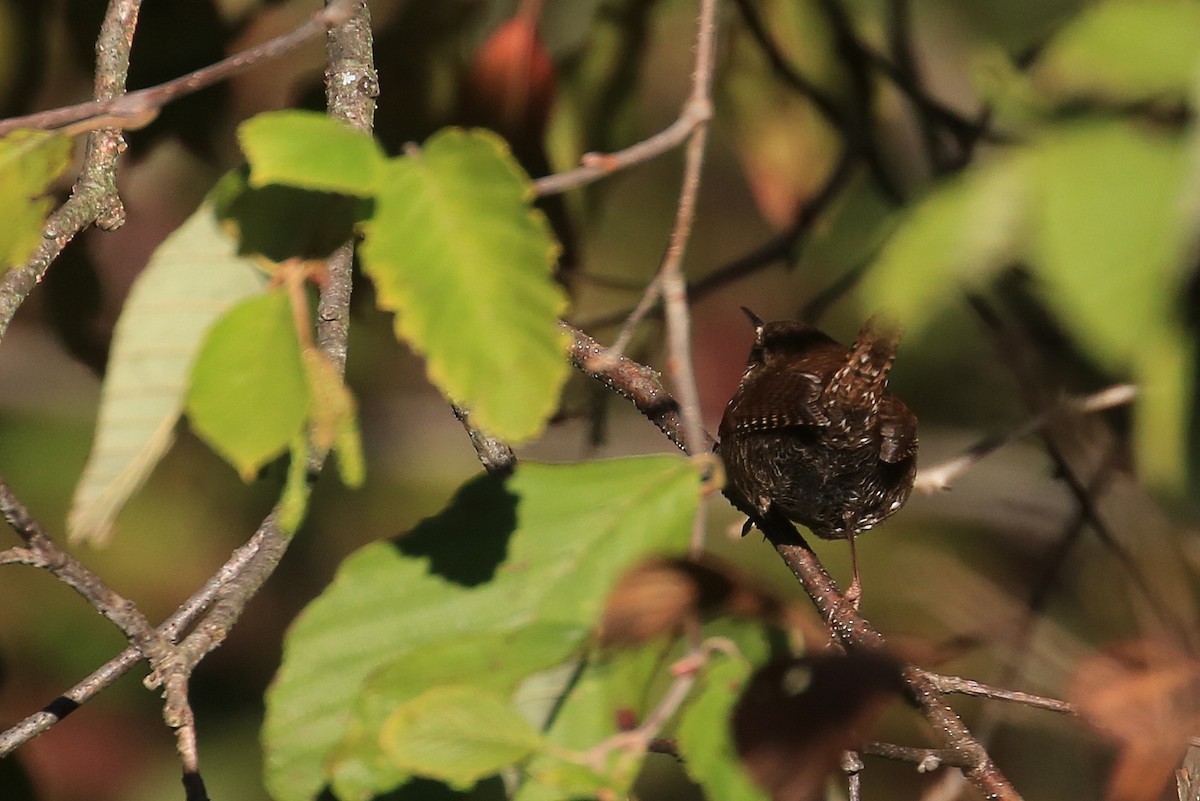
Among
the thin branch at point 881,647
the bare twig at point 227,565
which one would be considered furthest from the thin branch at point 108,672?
the thin branch at point 881,647

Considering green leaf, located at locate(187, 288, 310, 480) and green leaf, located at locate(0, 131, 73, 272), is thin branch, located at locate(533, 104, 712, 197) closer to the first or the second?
green leaf, located at locate(187, 288, 310, 480)

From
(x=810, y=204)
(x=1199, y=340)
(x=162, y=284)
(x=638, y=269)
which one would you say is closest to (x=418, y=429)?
(x=638, y=269)

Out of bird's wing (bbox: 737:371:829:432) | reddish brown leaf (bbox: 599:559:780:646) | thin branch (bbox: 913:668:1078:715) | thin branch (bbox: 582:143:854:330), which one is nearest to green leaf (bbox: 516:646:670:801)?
reddish brown leaf (bbox: 599:559:780:646)

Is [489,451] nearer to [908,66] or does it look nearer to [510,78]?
[510,78]

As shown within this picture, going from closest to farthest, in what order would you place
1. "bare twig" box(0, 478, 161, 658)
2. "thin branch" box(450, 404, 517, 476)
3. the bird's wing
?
"bare twig" box(0, 478, 161, 658), "thin branch" box(450, 404, 517, 476), the bird's wing

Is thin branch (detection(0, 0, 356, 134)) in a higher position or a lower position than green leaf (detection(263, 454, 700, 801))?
higher
